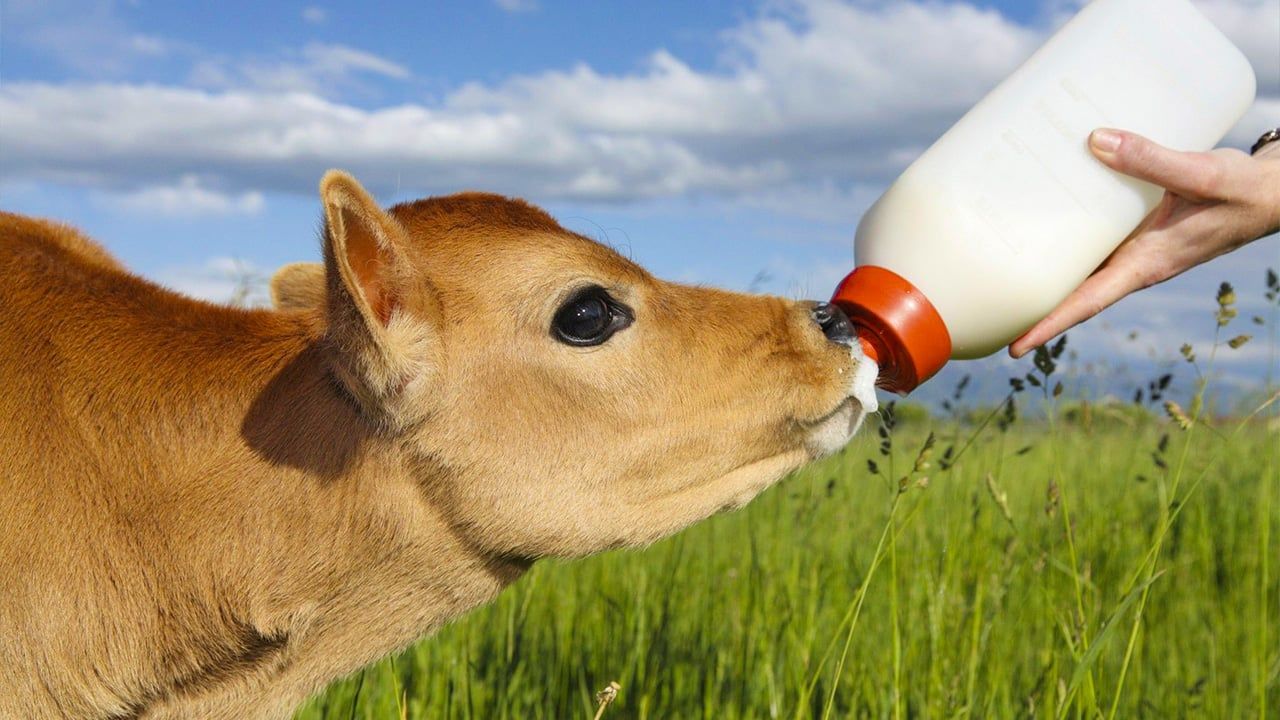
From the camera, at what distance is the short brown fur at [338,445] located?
2729mm

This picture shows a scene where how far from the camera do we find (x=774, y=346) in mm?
3219

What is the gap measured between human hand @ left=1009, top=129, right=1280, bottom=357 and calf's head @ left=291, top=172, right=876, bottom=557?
0.85 metres

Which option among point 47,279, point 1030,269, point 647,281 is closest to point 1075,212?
point 1030,269

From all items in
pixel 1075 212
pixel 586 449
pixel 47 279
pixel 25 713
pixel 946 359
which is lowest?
pixel 25 713

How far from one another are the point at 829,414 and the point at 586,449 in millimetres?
699

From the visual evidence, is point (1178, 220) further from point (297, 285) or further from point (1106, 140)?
point (297, 285)

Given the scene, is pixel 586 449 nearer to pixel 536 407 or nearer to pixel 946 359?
pixel 536 407

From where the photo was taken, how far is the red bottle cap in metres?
3.26

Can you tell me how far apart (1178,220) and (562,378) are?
209 cm

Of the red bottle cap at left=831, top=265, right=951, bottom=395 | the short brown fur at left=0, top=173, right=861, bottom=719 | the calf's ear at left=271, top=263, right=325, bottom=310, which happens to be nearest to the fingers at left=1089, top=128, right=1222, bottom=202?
the red bottle cap at left=831, top=265, right=951, bottom=395

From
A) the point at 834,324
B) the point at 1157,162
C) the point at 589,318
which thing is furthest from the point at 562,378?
the point at 1157,162

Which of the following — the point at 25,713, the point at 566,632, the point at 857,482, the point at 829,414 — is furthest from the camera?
the point at 857,482

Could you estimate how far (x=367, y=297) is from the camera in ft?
9.17

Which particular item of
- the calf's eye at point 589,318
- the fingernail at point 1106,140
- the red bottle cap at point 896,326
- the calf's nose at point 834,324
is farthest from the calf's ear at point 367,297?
the fingernail at point 1106,140
